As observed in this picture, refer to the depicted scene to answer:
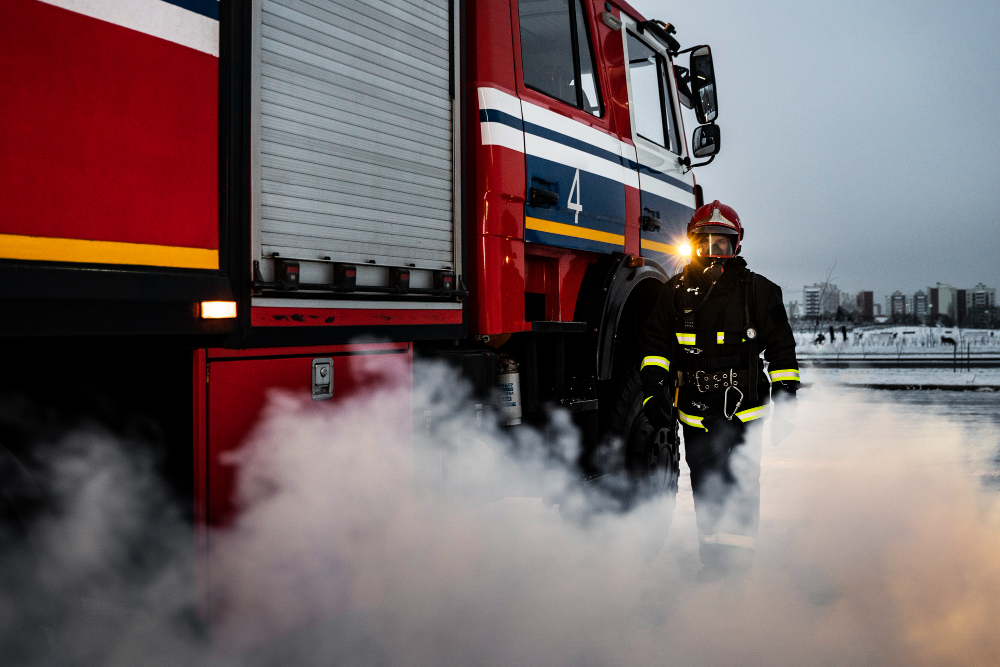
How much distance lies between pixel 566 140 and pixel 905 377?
44.0 ft

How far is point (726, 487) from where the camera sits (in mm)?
3938

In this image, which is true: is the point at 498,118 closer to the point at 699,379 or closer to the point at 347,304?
the point at 347,304

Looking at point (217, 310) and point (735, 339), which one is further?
point (735, 339)

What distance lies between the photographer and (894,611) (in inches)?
132

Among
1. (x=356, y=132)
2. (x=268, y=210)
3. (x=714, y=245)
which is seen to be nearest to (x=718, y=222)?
(x=714, y=245)

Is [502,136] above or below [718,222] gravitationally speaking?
above

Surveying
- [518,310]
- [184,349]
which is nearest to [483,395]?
[518,310]

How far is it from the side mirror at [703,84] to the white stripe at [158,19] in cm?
326

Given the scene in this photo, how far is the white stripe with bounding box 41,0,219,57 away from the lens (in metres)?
1.99

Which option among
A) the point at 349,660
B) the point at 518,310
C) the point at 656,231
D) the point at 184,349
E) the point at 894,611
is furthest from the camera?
the point at 656,231

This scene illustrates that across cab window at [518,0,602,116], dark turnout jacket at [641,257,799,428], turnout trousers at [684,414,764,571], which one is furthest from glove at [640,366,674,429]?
cab window at [518,0,602,116]

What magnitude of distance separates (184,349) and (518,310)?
66.3 inches

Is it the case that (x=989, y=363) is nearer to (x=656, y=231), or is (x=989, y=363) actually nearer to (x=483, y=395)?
(x=656, y=231)

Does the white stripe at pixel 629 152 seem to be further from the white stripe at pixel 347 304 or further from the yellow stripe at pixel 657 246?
the white stripe at pixel 347 304
